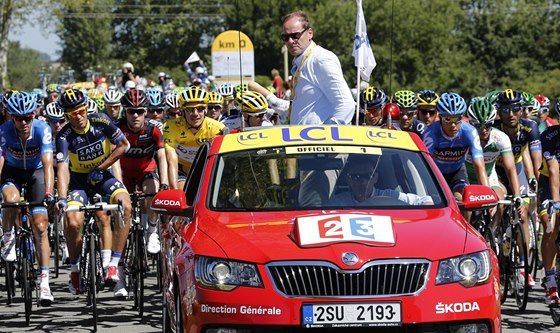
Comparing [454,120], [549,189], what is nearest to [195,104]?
[454,120]

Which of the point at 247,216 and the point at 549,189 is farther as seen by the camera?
the point at 549,189

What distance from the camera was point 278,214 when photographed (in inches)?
321

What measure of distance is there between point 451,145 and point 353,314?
6.35m

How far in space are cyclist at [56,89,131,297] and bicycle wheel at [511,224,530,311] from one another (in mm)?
3847

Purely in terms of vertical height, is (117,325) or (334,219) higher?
(334,219)

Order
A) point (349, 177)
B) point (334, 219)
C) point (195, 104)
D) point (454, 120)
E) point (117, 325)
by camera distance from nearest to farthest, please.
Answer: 1. point (334, 219)
2. point (349, 177)
3. point (117, 325)
4. point (454, 120)
5. point (195, 104)

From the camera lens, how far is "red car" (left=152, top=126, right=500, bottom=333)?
23.8ft

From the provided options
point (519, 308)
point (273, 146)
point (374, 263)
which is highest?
point (273, 146)

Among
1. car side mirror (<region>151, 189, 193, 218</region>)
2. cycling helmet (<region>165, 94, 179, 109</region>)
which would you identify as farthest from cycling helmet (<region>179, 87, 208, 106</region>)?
car side mirror (<region>151, 189, 193, 218</region>)

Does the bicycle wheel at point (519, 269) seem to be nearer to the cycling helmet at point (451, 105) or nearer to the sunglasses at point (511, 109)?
the cycling helmet at point (451, 105)

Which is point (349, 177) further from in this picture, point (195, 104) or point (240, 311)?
point (195, 104)

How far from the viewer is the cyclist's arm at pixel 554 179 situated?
12664 mm

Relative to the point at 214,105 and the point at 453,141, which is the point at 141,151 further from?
the point at 453,141

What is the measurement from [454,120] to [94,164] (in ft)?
12.0
